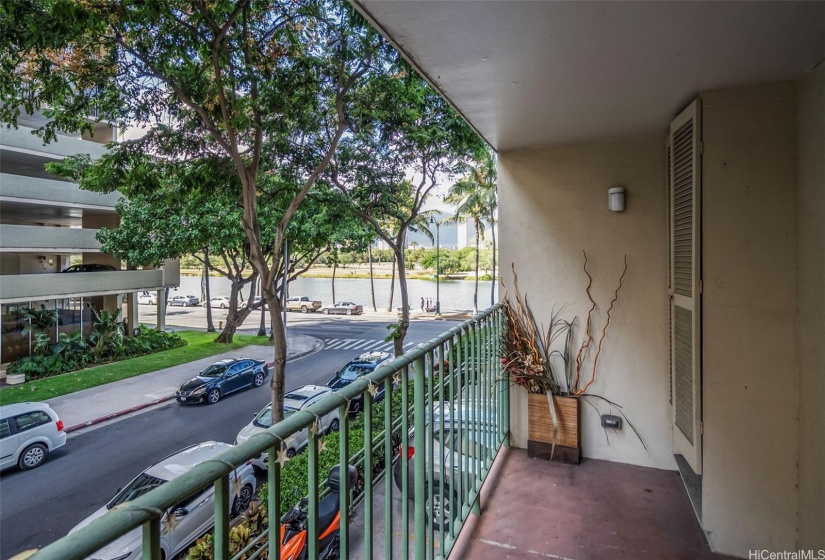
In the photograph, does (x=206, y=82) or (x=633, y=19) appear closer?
(x=633, y=19)

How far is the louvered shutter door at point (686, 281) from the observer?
1.99 metres

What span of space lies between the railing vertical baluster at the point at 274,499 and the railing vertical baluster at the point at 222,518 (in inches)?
3.0

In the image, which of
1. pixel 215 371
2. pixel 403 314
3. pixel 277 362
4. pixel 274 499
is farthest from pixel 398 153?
pixel 274 499

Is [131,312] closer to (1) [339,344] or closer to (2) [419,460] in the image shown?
(1) [339,344]

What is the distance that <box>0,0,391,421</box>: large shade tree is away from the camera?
448 cm

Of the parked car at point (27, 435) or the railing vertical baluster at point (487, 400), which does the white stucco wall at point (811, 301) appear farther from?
the parked car at point (27, 435)

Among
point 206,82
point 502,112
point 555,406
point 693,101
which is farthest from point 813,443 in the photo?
point 206,82

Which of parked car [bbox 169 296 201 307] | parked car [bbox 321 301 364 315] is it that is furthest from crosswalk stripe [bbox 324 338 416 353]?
parked car [bbox 169 296 201 307]

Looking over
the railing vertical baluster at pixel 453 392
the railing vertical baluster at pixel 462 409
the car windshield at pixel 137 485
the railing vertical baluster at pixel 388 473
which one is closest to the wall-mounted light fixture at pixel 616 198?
the railing vertical baluster at pixel 462 409

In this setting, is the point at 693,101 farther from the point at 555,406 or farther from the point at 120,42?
the point at 120,42

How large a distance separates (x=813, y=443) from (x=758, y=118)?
140cm

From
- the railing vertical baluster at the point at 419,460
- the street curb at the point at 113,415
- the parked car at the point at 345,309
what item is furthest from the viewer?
the parked car at the point at 345,309

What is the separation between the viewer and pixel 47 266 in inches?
557

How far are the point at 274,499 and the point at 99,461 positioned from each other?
8.30 meters
